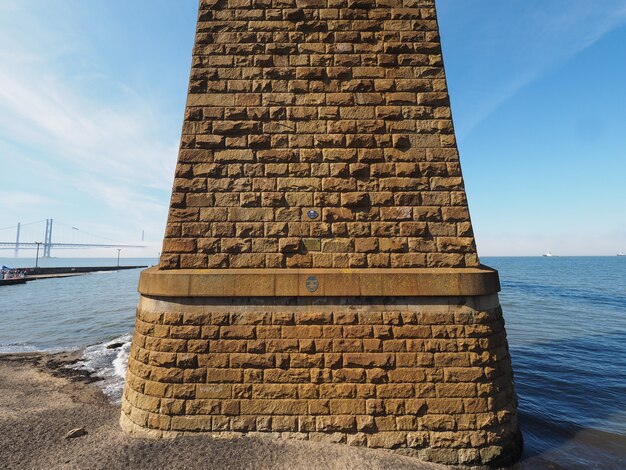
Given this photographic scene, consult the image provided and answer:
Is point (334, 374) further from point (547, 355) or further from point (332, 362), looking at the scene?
point (547, 355)

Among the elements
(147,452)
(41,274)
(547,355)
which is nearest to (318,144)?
(147,452)

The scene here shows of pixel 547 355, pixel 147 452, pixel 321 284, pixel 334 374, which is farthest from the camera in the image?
pixel 547 355

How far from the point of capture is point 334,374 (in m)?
4.71

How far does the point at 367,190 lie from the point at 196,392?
401 cm

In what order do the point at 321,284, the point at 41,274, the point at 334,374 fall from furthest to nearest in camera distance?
the point at 41,274 < the point at 321,284 < the point at 334,374

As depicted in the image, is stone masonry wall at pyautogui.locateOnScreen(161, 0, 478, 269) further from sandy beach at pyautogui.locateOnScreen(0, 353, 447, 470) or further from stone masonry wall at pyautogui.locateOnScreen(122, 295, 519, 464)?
sandy beach at pyautogui.locateOnScreen(0, 353, 447, 470)

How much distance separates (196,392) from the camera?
185 inches

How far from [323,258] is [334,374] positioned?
1714 mm

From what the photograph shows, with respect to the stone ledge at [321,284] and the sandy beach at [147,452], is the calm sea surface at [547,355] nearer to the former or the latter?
the sandy beach at [147,452]

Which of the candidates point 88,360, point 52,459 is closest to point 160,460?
point 52,459

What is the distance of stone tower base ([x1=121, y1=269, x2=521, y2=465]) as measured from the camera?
4605 millimetres

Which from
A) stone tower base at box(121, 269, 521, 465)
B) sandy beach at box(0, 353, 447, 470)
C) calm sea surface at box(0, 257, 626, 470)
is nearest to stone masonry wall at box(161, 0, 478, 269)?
stone tower base at box(121, 269, 521, 465)

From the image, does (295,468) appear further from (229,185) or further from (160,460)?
(229,185)

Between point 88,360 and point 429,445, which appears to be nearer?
point 429,445
